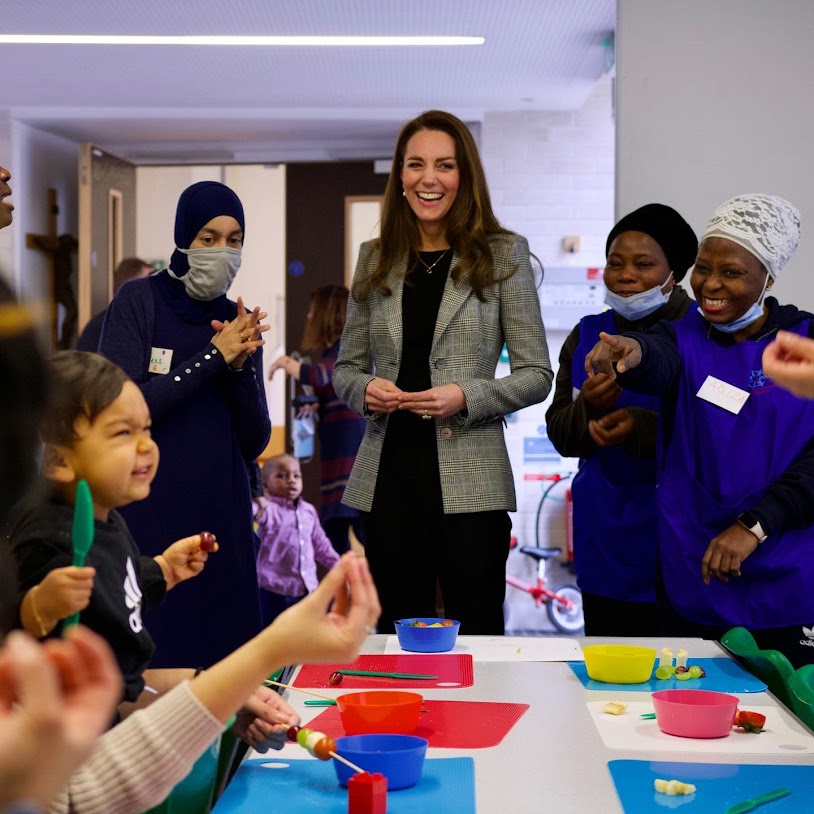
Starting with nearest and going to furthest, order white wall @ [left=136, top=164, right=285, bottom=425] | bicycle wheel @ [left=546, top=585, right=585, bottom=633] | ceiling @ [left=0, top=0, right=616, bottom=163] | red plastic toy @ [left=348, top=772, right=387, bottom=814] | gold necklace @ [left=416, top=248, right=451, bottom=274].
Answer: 1. red plastic toy @ [left=348, top=772, right=387, bottom=814]
2. gold necklace @ [left=416, top=248, right=451, bottom=274]
3. ceiling @ [left=0, top=0, right=616, bottom=163]
4. bicycle wheel @ [left=546, top=585, right=585, bottom=633]
5. white wall @ [left=136, top=164, right=285, bottom=425]

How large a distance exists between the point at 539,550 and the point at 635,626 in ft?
10.7

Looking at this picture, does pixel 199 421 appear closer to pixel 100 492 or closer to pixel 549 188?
pixel 100 492

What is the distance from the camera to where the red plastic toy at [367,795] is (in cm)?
113

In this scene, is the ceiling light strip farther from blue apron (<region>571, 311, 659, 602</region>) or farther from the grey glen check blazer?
blue apron (<region>571, 311, 659, 602</region>)

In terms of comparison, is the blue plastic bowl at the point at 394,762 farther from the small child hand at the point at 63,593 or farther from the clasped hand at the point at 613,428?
the clasped hand at the point at 613,428

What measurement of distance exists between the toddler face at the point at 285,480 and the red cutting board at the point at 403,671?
9.56ft

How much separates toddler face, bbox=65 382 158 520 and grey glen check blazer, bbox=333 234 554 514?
940 mm

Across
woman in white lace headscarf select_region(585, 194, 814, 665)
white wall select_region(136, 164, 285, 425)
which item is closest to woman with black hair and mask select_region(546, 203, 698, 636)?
woman in white lace headscarf select_region(585, 194, 814, 665)

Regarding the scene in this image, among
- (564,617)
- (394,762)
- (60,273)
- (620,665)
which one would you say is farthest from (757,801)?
(60,273)

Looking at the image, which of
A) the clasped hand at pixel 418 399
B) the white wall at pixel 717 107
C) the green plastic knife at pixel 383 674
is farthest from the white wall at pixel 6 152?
the green plastic knife at pixel 383 674

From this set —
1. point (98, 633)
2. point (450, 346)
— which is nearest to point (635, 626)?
point (450, 346)

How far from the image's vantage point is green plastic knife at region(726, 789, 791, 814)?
1.15 metres

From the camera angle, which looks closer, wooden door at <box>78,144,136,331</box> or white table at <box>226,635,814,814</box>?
white table at <box>226,635,814,814</box>

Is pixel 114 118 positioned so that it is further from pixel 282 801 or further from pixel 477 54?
pixel 282 801
